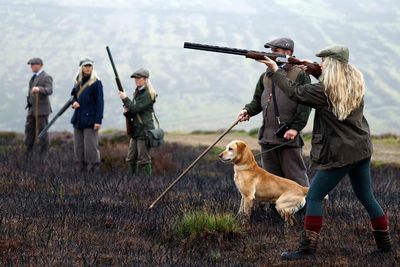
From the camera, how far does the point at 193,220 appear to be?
23.9ft

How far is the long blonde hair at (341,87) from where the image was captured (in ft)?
21.2

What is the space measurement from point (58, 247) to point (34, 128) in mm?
Result: 9917

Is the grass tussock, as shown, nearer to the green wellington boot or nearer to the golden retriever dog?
the golden retriever dog

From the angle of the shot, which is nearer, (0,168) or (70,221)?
(70,221)

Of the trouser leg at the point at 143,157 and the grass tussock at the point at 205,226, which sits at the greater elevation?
the grass tussock at the point at 205,226

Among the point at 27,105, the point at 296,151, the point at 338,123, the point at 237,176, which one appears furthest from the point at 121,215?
the point at 27,105

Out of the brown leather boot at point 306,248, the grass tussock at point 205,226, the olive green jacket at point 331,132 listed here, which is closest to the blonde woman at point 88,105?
the grass tussock at point 205,226

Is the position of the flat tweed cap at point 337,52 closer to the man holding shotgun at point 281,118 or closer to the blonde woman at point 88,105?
the man holding shotgun at point 281,118

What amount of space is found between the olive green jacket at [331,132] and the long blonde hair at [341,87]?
0.07m

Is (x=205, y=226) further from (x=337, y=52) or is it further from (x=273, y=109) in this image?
(x=337, y=52)

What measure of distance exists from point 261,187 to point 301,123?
784 millimetres

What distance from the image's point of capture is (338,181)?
22.2ft

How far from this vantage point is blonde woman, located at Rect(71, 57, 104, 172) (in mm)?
12352

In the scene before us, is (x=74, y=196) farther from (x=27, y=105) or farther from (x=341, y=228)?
(x=27, y=105)
